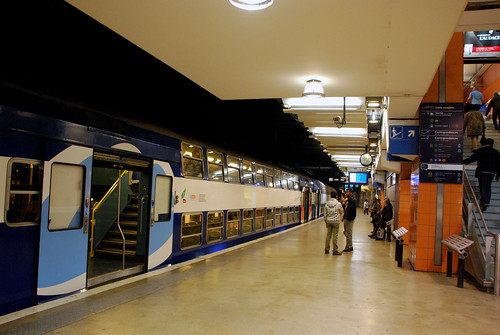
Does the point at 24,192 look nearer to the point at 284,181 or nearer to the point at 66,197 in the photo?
the point at 66,197

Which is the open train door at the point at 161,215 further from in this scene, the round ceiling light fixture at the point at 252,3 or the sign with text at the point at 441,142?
the sign with text at the point at 441,142

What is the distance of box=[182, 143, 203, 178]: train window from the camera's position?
7916mm

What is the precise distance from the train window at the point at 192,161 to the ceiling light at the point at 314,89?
285 centimetres

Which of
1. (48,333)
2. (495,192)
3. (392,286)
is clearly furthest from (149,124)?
(495,192)

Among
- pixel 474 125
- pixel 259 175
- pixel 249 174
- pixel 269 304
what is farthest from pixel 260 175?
pixel 269 304

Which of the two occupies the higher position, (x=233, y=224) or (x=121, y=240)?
(x=233, y=224)

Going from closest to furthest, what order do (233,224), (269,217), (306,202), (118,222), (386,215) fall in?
(118,222), (233,224), (386,215), (269,217), (306,202)

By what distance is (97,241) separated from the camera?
794cm

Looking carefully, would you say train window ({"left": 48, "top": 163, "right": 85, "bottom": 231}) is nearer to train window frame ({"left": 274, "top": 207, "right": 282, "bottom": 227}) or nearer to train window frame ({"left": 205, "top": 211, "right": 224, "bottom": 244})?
train window frame ({"left": 205, "top": 211, "right": 224, "bottom": 244})

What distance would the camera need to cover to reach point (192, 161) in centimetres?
828

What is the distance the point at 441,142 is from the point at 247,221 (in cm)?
595

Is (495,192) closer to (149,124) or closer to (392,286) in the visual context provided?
(392,286)

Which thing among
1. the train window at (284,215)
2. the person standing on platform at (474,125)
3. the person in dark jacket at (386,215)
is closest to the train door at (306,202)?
the train window at (284,215)

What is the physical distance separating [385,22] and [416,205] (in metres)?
4.94
